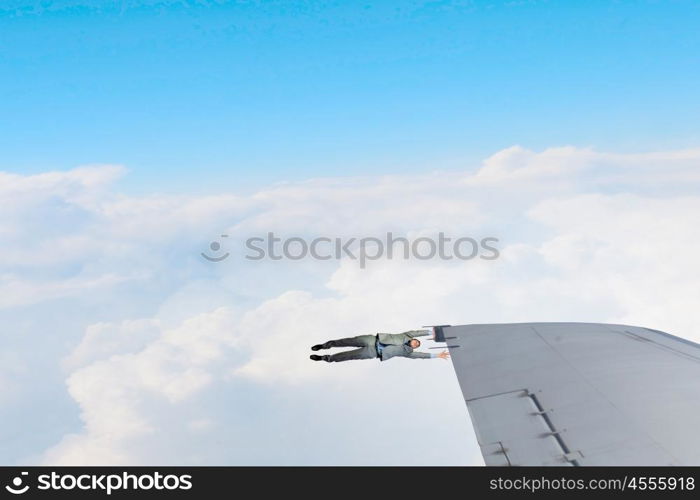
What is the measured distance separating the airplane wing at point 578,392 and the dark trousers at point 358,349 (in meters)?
2.52

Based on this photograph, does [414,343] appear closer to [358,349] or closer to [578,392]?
[358,349]

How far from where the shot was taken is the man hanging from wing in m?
19.2

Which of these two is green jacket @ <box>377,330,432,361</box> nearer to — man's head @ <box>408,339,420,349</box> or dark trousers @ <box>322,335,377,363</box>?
man's head @ <box>408,339,420,349</box>

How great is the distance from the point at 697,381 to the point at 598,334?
5.16 m

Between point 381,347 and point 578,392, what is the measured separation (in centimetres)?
637

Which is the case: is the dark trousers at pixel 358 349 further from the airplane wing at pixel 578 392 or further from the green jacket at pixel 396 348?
the airplane wing at pixel 578 392

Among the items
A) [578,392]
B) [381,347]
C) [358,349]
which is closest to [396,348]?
[381,347]

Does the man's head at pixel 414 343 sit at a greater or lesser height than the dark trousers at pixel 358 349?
lesser

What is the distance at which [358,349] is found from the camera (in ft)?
64.5

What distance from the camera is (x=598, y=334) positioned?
67.1 feet

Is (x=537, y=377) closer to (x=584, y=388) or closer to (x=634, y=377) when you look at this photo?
(x=584, y=388)

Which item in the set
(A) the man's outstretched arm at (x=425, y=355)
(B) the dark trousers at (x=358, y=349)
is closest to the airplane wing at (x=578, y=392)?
(A) the man's outstretched arm at (x=425, y=355)

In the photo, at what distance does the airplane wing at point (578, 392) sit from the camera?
12.0 m
